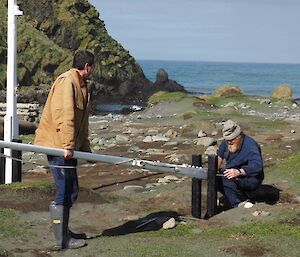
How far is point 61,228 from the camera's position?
27.8 ft

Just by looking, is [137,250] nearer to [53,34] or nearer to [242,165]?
[242,165]

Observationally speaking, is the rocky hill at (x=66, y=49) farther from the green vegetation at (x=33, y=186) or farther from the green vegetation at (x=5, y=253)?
the green vegetation at (x=5, y=253)

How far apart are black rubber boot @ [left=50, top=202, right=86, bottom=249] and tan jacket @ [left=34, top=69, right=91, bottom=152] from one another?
79 centimetres

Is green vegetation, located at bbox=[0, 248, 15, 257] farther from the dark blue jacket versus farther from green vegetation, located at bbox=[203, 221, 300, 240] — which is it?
the dark blue jacket

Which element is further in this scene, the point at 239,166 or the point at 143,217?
the point at 143,217

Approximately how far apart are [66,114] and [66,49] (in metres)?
61.7

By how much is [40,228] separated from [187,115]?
2187 cm

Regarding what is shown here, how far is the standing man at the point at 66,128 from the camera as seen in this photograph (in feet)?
26.5

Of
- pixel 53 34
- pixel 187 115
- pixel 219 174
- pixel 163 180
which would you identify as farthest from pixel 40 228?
pixel 53 34

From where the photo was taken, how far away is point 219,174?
10148 millimetres

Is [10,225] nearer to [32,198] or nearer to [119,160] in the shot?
[32,198]

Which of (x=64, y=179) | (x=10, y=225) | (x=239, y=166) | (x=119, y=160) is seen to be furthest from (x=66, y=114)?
(x=239, y=166)

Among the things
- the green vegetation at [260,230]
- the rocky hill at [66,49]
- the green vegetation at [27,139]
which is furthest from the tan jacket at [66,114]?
the rocky hill at [66,49]

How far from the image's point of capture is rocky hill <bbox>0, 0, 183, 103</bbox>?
206 ft
